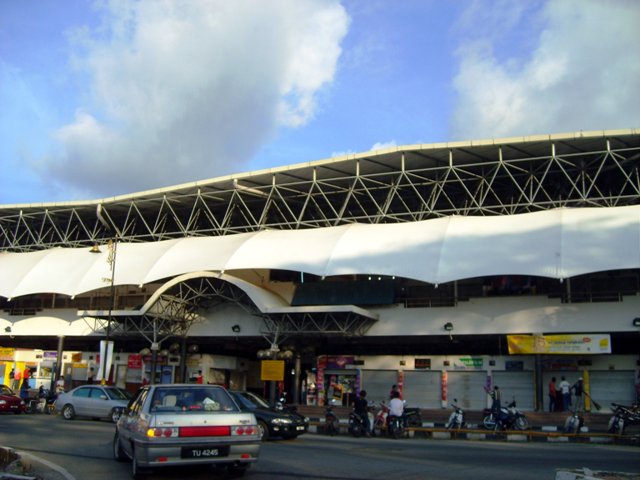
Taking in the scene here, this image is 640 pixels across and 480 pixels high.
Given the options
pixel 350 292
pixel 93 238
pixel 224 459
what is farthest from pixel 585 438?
pixel 93 238

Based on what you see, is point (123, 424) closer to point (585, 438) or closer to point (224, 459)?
point (224, 459)

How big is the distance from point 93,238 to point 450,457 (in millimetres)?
33134

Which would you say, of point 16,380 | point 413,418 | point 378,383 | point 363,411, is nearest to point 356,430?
point 363,411

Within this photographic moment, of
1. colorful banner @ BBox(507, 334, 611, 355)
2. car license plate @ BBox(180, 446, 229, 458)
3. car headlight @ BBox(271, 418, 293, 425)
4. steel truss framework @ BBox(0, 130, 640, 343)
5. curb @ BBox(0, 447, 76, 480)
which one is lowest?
curb @ BBox(0, 447, 76, 480)

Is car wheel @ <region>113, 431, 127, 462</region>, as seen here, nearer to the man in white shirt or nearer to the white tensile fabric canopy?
the man in white shirt

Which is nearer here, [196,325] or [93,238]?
[196,325]

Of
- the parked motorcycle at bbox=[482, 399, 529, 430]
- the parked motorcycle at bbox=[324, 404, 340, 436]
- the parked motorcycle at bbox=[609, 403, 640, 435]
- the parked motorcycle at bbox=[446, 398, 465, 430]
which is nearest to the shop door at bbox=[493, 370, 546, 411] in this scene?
the parked motorcycle at bbox=[482, 399, 529, 430]

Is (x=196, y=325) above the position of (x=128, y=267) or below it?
below

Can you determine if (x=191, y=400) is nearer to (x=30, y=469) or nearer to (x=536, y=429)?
(x=30, y=469)

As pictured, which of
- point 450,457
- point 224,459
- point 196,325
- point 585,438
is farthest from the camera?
point 196,325

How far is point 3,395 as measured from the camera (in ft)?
94.2

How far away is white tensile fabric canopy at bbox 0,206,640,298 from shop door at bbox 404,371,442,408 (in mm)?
6384

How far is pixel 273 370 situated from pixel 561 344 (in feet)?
41.7

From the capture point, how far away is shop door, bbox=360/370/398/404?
31.4m
